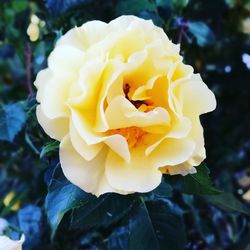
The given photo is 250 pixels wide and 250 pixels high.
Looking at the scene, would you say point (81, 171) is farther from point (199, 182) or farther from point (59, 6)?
point (59, 6)

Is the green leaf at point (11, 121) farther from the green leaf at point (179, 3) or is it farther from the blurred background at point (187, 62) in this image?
the green leaf at point (179, 3)

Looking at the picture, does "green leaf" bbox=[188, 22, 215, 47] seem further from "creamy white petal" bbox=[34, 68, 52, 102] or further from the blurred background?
"creamy white petal" bbox=[34, 68, 52, 102]

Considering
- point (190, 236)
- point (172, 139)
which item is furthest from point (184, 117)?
point (190, 236)

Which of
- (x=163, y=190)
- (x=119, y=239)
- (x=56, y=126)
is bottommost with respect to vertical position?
(x=119, y=239)

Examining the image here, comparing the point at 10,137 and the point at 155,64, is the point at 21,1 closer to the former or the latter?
the point at 10,137

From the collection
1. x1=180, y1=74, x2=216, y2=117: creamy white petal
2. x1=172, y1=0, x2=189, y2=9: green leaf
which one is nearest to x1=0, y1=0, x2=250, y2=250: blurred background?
x1=172, y1=0, x2=189, y2=9: green leaf

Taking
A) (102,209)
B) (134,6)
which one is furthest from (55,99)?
(134,6)

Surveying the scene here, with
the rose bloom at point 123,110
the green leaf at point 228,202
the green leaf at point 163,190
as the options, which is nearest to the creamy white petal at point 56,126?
the rose bloom at point 123,110
